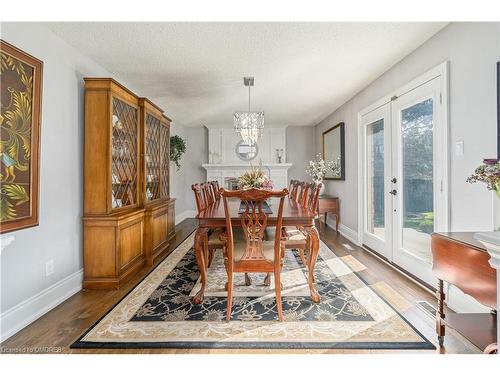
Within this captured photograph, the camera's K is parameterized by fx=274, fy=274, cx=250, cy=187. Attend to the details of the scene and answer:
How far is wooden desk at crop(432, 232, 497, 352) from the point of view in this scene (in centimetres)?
139

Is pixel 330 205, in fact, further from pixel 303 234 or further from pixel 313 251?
pixel 313 251

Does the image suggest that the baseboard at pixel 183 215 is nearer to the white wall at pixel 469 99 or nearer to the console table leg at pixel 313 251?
the console table leg at pixel 313 251

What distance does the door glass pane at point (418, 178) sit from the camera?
110 inches

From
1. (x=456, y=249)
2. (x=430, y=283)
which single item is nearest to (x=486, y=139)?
(x=456, y=249)

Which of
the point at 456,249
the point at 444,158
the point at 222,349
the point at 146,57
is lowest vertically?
the point at 222,349

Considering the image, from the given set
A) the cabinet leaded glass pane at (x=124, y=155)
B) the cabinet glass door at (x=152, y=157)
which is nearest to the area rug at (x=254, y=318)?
the cabinet leaded glass pane at (x=124, y=155)

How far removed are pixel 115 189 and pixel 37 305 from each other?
1.26 metres

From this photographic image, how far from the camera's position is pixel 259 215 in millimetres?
2188

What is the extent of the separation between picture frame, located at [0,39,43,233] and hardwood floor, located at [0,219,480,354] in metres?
0.79

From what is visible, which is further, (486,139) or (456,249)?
(486,139)

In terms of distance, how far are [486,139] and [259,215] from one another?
180 centimetres

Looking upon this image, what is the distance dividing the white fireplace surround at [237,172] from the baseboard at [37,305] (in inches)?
182
